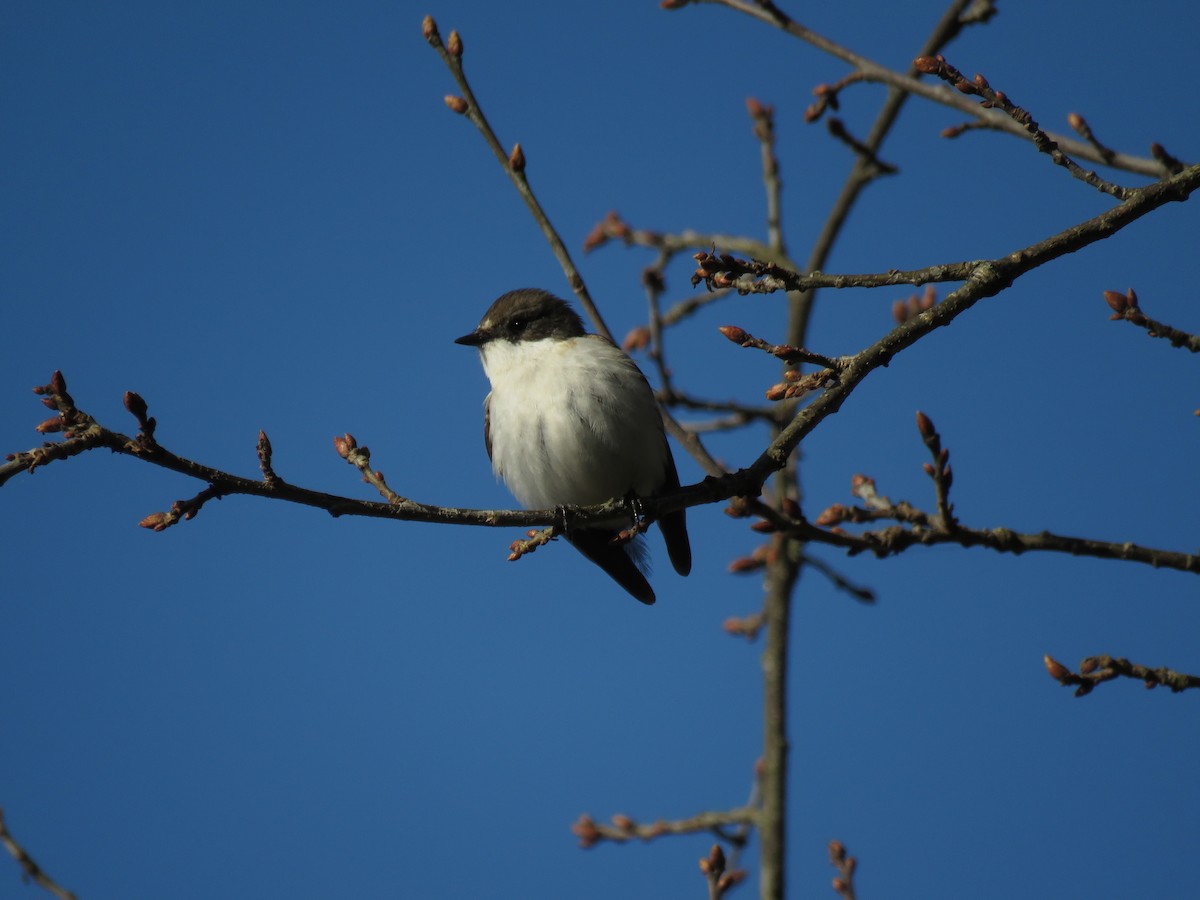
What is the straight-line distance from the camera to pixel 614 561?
21.5ft

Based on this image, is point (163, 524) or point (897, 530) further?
point (897, 530)

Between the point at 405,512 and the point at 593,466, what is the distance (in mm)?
2555

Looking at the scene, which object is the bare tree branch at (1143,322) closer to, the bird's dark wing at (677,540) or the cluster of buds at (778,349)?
the cluster of buds at (778,349)

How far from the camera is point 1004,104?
3479mm

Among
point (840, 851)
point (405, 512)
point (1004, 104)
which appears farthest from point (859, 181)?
point (405, 512)

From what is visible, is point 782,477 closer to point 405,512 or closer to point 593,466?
point 593,466

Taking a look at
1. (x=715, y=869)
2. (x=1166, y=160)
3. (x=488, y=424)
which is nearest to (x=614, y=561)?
(x=488, y=424)

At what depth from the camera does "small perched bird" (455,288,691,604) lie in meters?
5.61

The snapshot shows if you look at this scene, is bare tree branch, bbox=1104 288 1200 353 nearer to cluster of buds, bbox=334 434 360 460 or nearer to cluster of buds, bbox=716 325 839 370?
cluster of buds, bbox=716 325 839 370

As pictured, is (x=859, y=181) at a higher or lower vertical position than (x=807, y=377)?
higher

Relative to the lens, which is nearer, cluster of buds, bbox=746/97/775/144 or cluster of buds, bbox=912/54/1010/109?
cluster of buds, bbox=912/54/1010/109

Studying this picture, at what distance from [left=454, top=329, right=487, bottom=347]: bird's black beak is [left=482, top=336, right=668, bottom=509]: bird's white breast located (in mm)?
151

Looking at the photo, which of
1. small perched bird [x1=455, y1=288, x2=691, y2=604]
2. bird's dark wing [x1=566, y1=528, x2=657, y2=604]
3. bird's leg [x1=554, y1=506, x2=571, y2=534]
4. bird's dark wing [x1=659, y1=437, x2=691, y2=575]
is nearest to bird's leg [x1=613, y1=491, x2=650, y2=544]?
bird's leg [x1=554, y1=506, x2=571, y2=534]

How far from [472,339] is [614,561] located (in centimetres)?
154
